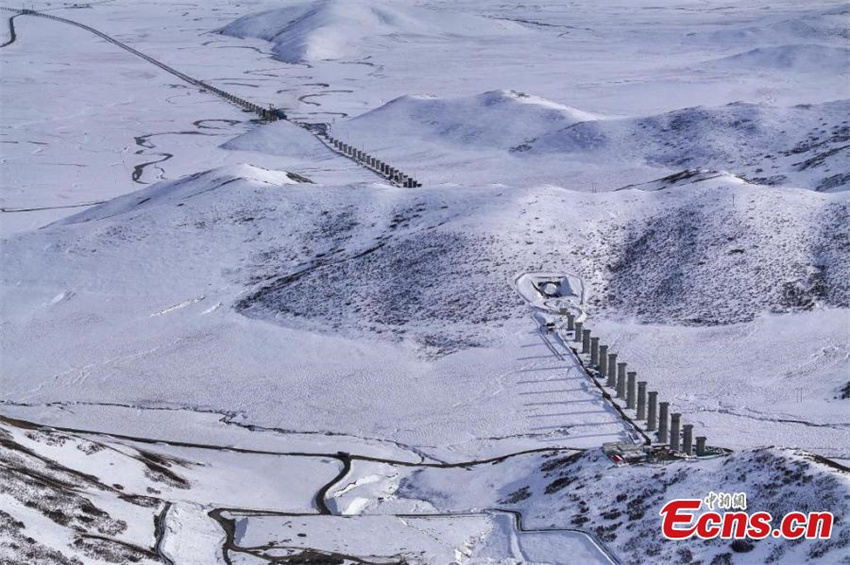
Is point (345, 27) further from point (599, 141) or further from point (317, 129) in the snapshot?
point (599, 141)

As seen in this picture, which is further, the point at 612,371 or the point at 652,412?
the point at 612,371

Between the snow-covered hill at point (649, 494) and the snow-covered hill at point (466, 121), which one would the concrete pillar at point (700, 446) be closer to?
the snow-covered hill at point (649, 494)

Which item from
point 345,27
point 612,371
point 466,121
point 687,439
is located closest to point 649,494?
point 687,439

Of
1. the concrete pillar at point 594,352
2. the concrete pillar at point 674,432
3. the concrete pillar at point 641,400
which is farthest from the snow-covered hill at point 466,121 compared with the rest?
the concrete pillar at point 674,432

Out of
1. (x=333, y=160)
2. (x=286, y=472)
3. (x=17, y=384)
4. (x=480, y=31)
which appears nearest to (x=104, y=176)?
(x=333, y=160)

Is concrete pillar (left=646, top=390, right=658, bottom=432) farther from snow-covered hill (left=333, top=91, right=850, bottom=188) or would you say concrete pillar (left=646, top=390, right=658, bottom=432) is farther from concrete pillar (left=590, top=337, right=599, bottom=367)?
snow-covered hill (left=333, top=91, right=850, bottom=188)

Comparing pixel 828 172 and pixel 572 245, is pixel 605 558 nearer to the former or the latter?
pixel 572 245
